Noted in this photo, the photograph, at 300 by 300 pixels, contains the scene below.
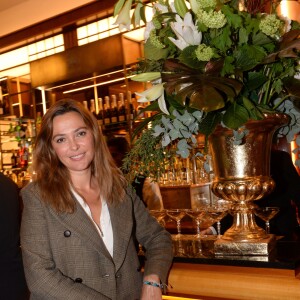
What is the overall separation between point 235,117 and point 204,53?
0.69ft

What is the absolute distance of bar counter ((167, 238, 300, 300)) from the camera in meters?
1.29

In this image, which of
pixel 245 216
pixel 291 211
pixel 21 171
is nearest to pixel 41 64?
pixel 21 171

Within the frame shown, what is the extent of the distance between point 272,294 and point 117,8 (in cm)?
106

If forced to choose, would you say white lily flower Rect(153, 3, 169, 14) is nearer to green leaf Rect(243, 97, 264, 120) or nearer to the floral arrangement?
the floral arrangement

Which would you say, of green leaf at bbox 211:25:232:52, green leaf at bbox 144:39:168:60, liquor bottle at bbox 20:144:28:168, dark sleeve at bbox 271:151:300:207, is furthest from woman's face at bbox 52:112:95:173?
liquor bottle at bbox 20:144:28:168

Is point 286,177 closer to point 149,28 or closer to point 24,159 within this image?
point 149,28

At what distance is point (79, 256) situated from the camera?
4.36ft

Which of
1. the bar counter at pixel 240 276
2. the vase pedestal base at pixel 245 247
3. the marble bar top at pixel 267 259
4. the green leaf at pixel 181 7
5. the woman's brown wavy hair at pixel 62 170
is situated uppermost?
the green leaf at pixel 181 7

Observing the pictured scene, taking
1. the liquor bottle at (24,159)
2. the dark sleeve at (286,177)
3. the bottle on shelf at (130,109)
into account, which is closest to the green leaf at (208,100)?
the dark sleeve at (286,177)

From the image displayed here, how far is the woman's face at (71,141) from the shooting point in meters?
1.45

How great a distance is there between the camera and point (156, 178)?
1.60 metres

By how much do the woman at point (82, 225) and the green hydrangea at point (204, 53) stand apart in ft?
1.60

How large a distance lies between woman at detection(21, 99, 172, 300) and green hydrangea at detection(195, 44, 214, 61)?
19.2 inches

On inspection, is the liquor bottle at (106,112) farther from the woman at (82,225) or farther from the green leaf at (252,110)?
the green leaf at (252,110)
